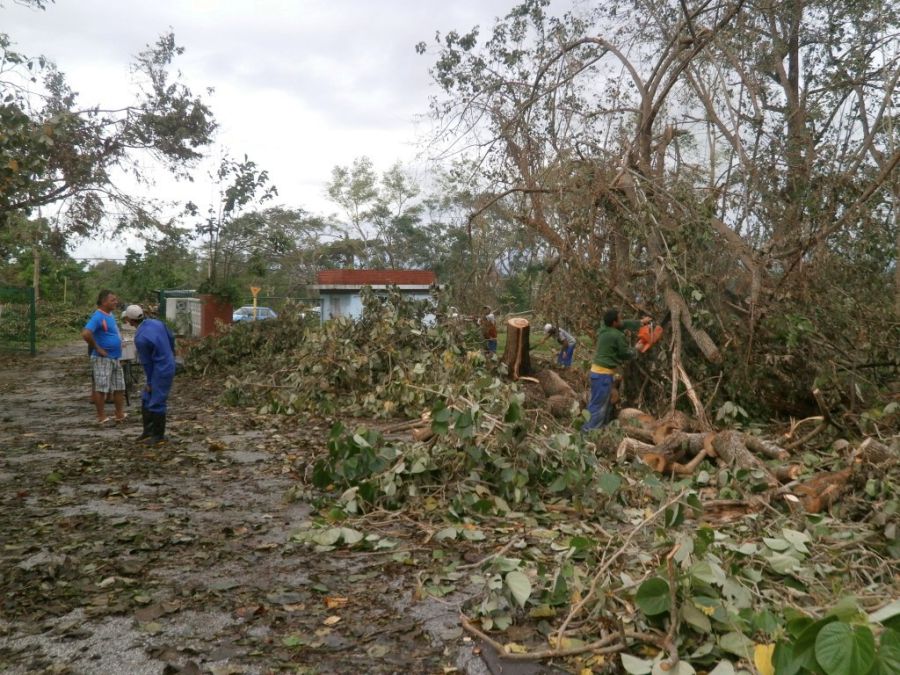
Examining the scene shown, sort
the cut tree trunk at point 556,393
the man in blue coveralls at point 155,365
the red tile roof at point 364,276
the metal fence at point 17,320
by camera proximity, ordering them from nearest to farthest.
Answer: the man in blue coveralls at point 155,365 → the cut tree trunk at point 556,393 → the metal fence at point 17,320 → the red tile roof at point 364,276

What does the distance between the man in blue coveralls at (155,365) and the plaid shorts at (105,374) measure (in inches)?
53.4

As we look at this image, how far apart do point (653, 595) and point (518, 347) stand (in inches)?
281

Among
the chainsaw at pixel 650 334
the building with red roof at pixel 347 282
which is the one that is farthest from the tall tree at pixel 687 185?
the building with red roof at pixel 347 282

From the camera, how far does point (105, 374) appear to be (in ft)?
27.4

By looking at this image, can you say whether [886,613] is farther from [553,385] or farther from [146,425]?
[553,385]

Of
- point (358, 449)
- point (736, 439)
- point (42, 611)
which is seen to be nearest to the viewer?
point (42, 611)

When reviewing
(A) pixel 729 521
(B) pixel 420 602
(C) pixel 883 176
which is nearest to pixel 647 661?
(B) pixel 420 602

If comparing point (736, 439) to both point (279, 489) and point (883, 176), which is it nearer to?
point (883, 176)

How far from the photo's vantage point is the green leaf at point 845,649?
7.63 ft

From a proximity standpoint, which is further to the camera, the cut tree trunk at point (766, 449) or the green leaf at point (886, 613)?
the cut tree trunk at point (766, 449)

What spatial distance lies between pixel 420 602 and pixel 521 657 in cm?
75

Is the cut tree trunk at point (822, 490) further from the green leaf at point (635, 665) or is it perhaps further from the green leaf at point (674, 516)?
the green leaf at point (635, 665)

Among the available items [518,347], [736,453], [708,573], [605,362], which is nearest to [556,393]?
[518,347]

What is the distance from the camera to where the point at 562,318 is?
32.3ft
